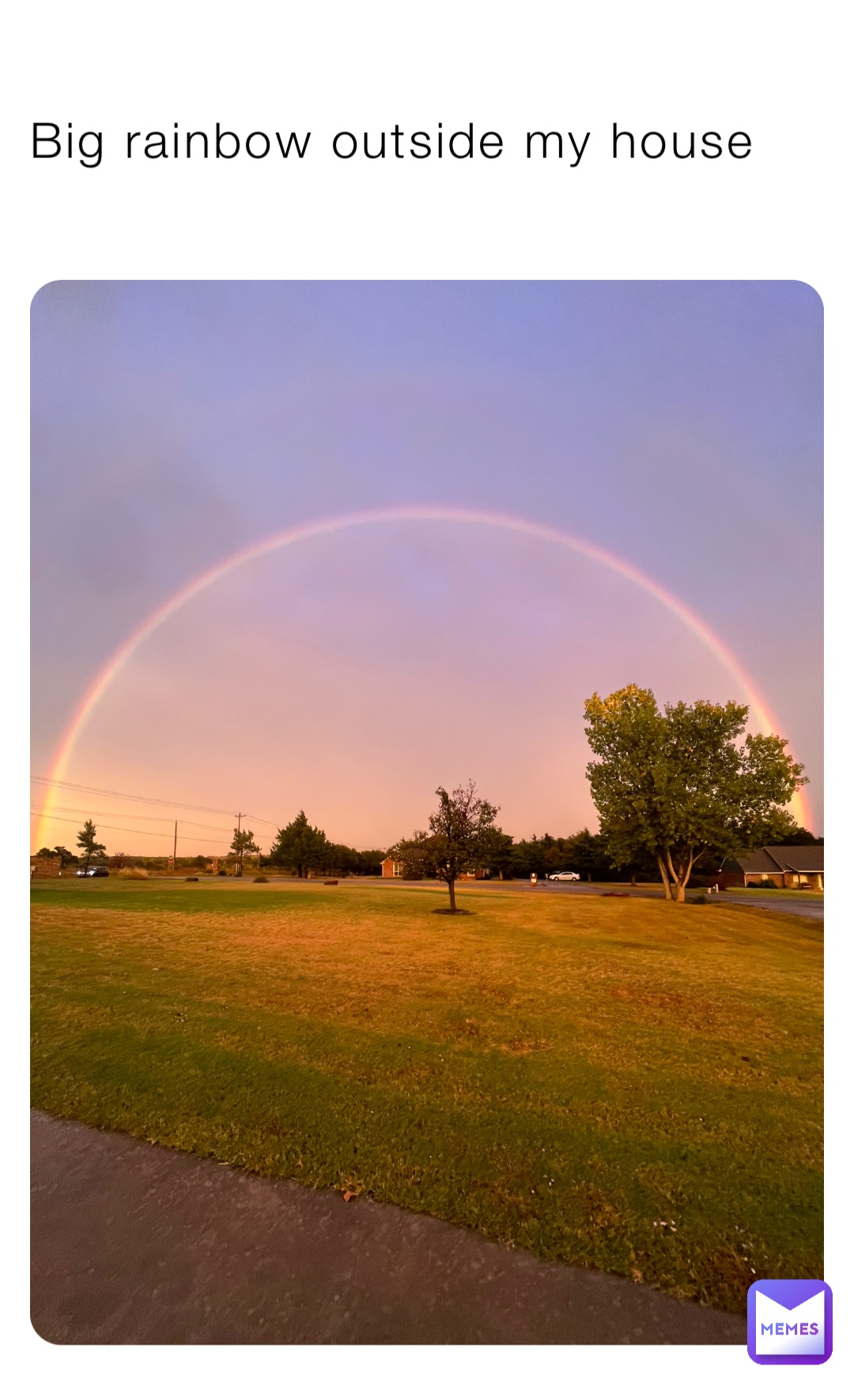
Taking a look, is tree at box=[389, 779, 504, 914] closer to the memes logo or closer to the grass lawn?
the grass lawn

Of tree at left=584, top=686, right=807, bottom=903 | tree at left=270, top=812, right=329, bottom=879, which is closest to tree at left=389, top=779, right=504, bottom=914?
tree at left=584, top=686, right=807, bottom=903

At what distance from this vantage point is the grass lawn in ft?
12.0

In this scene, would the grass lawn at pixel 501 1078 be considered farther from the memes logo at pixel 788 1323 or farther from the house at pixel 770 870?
the house at pixel 770 870

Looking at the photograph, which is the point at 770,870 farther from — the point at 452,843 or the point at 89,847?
the point at 89,847

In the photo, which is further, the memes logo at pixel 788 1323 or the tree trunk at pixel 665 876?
the tree trunk at pixel 665 876

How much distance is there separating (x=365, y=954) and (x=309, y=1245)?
8.02 metres

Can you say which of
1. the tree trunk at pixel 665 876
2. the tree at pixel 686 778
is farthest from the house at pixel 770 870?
the tree at pixel 686 778

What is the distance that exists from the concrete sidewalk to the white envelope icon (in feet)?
0.54

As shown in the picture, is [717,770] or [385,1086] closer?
[385,1086]

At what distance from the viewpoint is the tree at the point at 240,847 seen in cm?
2140

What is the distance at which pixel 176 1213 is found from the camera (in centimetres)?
375

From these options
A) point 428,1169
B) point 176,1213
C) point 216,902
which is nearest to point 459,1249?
point 428,1169

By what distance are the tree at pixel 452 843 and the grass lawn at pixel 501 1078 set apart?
7.89 metres
